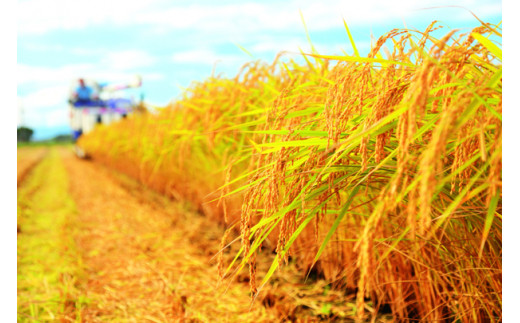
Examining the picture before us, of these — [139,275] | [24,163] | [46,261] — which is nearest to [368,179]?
[139,275]

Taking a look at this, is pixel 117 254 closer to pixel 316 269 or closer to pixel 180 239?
pixel 180 239

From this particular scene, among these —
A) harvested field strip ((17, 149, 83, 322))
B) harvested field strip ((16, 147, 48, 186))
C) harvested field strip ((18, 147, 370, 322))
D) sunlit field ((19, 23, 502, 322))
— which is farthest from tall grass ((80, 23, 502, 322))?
harvested field strip ((16, 147, 48, 186))

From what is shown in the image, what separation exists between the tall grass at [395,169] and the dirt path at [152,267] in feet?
1.80

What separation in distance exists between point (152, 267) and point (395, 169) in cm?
222

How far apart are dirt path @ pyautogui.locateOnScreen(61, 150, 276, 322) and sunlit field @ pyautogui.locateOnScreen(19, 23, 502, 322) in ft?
0.17

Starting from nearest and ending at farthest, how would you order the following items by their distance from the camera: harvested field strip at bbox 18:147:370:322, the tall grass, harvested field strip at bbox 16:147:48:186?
the tall grass < harvested field strip at bbox 18:147:370:322 < harvested field strip at bbox 16:147:48:186

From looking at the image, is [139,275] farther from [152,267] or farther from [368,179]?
[368,179]

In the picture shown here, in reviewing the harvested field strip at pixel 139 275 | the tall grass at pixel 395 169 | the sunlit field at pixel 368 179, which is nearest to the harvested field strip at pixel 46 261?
the harvested field strip at pixel 139 275

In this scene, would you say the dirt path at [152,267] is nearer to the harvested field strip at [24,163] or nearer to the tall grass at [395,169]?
the tall grass at [395,169]

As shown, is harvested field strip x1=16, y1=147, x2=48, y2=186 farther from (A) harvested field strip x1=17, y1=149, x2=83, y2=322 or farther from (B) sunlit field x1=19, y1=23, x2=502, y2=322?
(B) sunlit field x1=19, y1=23, x2=502, y2=322

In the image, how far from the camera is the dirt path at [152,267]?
2.19m

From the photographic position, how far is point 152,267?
9.56ft

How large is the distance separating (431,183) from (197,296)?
78.1 inches

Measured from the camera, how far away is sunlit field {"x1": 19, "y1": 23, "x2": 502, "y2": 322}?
0.79 m
